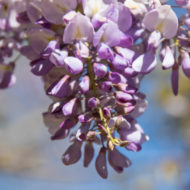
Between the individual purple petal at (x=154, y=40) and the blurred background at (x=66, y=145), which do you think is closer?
the individual purple petal at (x=154, y=40)

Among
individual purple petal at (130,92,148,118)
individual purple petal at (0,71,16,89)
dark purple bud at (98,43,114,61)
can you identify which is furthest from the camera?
individual purple petal at (0,71,16,89)

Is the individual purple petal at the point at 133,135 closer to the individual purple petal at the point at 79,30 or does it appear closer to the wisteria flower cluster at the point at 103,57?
the wisteria flower cluster at the point at 103,57

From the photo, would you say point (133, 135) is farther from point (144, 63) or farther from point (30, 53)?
point (30, 53)

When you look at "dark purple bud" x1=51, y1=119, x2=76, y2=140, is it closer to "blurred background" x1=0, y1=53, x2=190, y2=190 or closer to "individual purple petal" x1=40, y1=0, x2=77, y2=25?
"individual purple petal" x1=40, y1=0, x2=77, y2=25

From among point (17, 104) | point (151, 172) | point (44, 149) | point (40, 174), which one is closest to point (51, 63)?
point (40, 174)

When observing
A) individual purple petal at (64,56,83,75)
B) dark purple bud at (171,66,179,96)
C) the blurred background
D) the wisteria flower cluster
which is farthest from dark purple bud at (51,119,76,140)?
the blurred background

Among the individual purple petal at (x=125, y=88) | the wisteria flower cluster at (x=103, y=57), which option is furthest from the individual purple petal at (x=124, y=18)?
the individual purple petal at (x=125, y=88)

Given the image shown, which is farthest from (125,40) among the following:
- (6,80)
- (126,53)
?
(6,80)
